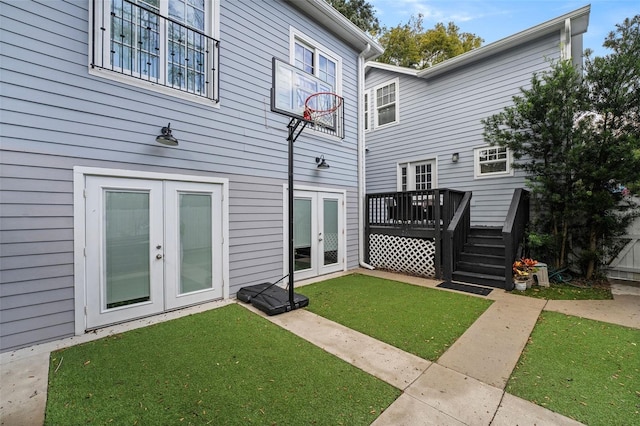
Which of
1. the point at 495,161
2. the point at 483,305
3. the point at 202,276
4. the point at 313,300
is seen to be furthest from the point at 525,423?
the point at 495,161

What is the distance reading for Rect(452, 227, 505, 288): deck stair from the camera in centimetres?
537

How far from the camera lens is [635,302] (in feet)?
14.3

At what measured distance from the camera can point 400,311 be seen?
4066 mm

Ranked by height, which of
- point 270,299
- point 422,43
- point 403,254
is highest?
point 422,43

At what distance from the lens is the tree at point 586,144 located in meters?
4.86

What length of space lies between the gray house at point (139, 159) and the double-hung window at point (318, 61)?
7cm

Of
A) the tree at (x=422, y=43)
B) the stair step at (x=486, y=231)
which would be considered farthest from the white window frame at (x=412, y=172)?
the tree at (x=422, y=43)

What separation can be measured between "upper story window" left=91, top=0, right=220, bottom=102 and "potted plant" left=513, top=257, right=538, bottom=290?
6.26 m

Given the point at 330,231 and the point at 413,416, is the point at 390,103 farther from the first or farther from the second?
the point at 413,416

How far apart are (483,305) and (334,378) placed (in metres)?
3.05

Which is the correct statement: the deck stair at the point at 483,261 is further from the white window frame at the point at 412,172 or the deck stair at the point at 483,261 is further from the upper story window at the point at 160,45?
the upper story window at the point at 160,45

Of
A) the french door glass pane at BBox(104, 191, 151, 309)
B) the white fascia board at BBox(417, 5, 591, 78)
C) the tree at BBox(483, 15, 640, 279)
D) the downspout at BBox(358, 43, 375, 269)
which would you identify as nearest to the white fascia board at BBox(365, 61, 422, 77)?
the white fascia board at BBox(417, 5, 591, 78)

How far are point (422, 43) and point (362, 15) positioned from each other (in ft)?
12.8

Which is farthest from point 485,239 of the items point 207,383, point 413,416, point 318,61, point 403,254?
point 207,383
